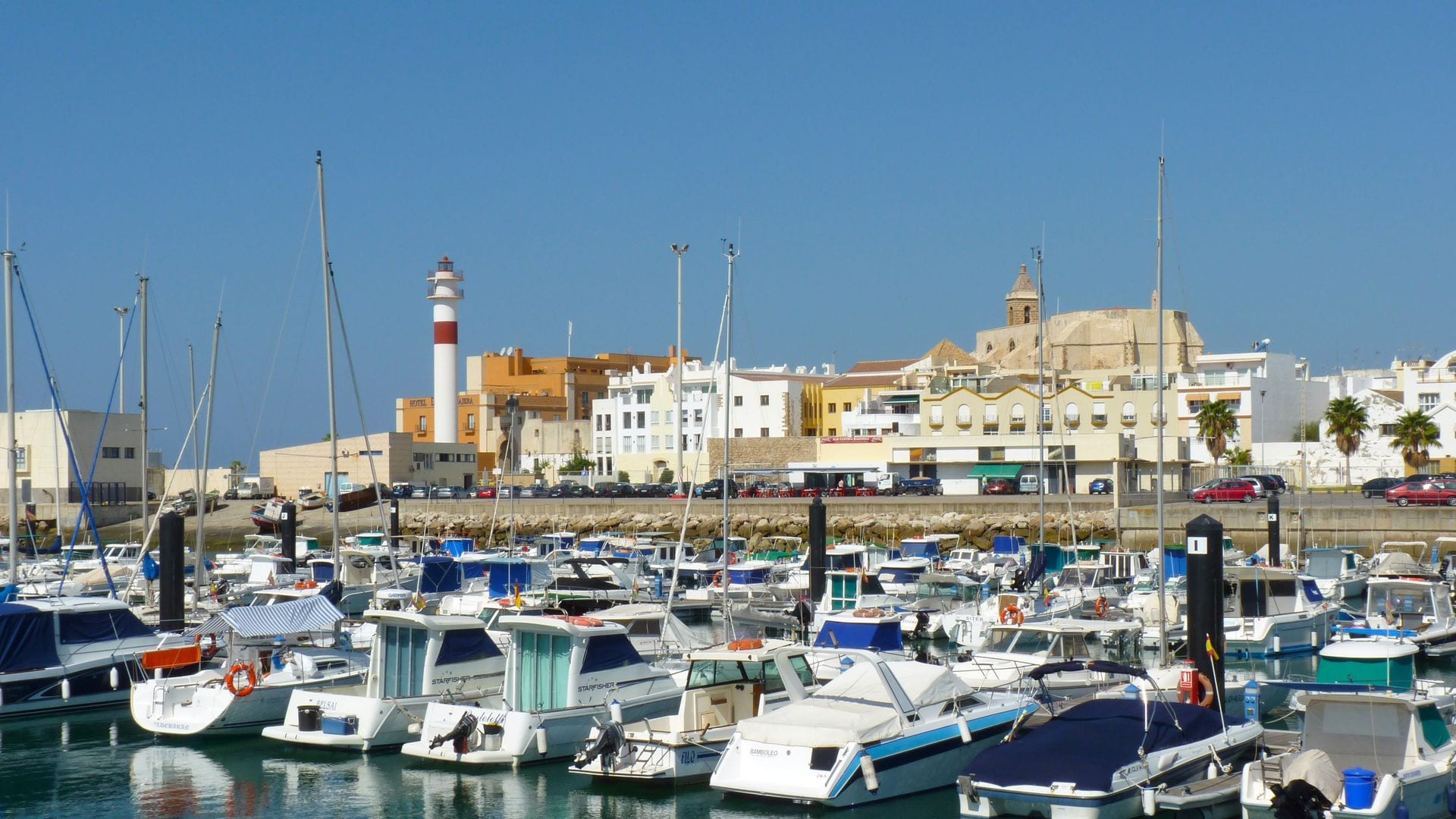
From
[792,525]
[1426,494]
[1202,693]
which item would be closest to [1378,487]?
[1426,494]

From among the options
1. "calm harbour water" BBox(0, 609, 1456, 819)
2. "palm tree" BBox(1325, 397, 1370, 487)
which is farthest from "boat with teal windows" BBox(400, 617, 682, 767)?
"palm tree" BBox(1325, 397, 1370, 487)

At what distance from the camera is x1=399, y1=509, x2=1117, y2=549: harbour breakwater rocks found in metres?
56.8

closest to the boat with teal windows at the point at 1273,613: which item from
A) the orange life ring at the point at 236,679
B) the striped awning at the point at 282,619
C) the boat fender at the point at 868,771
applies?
the boat fender at the point at 868,771

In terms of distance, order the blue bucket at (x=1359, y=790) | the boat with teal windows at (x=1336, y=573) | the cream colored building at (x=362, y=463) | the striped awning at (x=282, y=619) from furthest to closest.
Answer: the cream colored building at (x=362, y=463) → the boat with teal windows at (x=1336, y=573) → the striped awning at (x=282, y=619) → the blue bucket at (x=1359, y=790)

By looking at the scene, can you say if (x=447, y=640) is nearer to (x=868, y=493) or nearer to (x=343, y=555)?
(x=343, y=555)

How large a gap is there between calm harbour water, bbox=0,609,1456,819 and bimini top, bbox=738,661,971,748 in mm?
898

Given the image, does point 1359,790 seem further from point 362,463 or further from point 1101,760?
point 362,463

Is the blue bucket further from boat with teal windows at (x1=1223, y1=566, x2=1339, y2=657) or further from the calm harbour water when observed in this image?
boat with teal windows at (x1=1223, y1=566, x2=1339, y2=657)

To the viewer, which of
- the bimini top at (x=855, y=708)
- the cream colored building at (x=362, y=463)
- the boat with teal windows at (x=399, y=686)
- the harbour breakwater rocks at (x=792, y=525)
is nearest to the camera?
the bimini top at (x=855, y=708)

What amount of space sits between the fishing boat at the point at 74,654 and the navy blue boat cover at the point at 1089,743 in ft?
48.0

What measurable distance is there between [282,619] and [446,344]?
267 ft

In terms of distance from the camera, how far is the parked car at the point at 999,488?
6869 centimetres

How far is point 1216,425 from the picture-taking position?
253 feet

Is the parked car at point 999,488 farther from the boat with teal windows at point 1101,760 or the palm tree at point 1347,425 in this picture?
the boat with teal windows at point 1101,760
